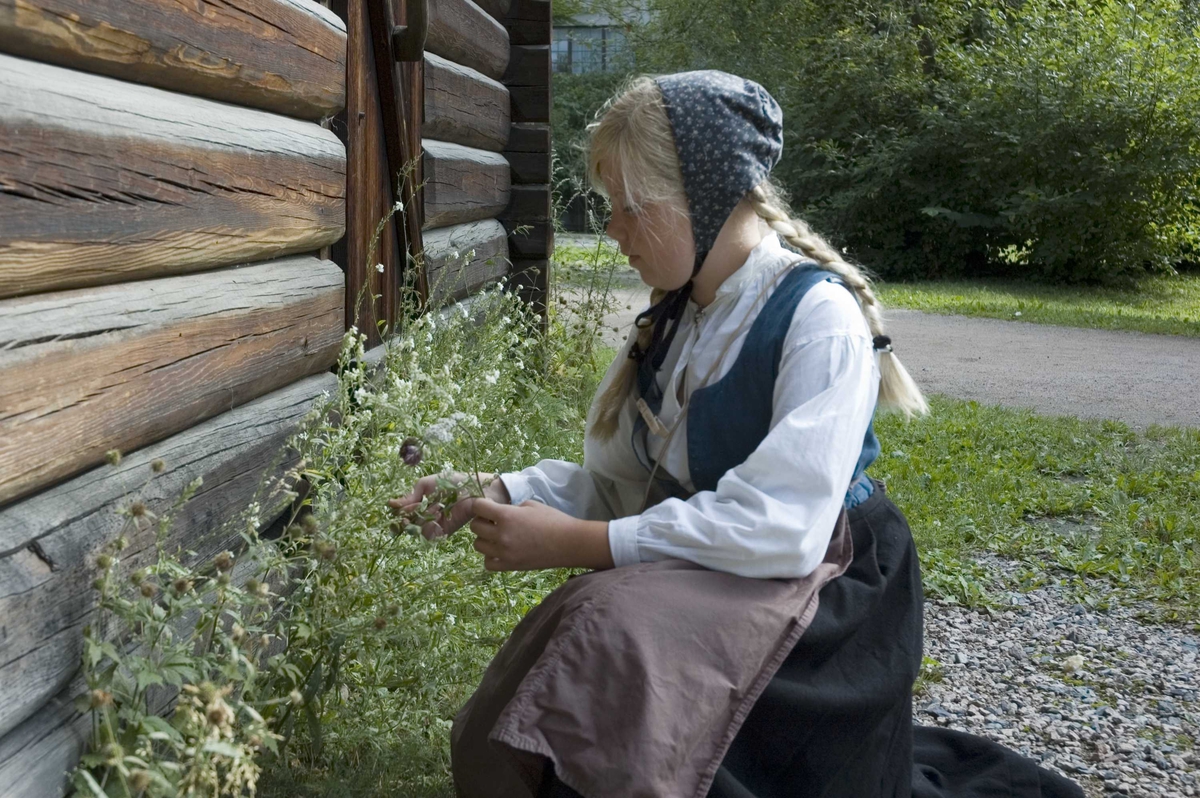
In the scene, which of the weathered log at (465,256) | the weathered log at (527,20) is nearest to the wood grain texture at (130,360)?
the weathered log at (465,256)

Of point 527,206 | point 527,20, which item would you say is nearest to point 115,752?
point 527,206

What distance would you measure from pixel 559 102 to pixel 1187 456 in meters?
21.6

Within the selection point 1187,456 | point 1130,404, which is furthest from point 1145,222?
point 1187,456

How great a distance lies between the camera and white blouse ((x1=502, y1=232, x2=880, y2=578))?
1.94m

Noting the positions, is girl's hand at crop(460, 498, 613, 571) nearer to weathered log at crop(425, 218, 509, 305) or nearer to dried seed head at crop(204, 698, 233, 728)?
dried seed head at crop(204, 698, 233, 728)

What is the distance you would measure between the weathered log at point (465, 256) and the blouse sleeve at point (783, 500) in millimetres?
A: 2386

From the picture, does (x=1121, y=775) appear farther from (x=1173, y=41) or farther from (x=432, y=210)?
(x=1173, y=41)

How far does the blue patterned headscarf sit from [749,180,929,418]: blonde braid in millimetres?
63

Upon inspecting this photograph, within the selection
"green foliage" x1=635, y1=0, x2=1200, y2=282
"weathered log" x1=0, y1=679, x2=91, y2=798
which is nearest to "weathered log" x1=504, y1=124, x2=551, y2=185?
"weathered log" x1=0, y1=679, x2=91, y2=798

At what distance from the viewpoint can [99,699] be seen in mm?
1640

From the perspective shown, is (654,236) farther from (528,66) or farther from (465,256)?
(528,66)

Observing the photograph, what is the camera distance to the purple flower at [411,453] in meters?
2.15

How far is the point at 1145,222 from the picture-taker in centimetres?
1509

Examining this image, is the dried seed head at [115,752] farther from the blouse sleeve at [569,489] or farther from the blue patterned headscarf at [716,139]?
the blue patterned headscarf at [716,139]
